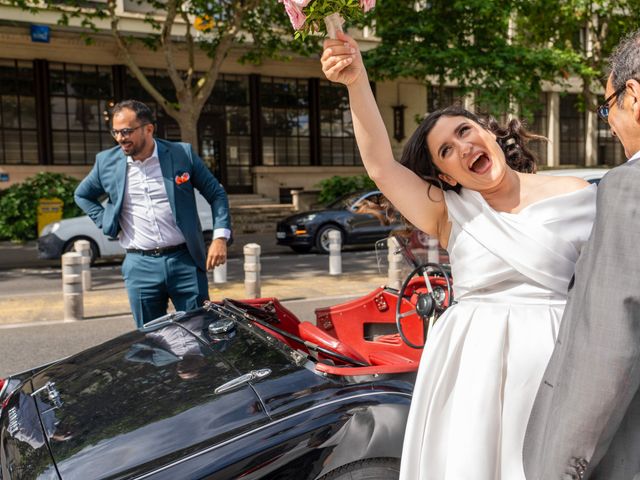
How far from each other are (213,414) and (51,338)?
517 cm

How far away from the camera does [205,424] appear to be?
2184 mm

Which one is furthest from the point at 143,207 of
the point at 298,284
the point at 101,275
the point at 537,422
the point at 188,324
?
the point at 101,275

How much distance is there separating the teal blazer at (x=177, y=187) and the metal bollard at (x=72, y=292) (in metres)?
3.59

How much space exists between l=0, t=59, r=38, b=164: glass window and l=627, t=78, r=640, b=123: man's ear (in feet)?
69.6

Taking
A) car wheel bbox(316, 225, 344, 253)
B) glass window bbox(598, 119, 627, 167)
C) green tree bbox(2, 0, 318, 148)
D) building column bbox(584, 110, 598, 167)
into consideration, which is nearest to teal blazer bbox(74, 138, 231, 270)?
green tree bbox(2, 0, 318, 148)

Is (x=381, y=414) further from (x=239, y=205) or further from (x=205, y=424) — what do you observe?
(x=239, y=205)

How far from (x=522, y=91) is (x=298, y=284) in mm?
8872

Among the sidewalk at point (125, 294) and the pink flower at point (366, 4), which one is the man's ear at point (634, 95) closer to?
the pink flower at point (366, 4)

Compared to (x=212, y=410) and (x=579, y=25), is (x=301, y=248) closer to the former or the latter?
(x=212, y=410)

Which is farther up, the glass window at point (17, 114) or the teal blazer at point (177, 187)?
the glass window at point (17, 114)

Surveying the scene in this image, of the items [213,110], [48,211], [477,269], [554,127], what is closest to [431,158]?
[477,269]

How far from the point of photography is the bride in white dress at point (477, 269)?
185cm

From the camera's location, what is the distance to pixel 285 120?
78.6 feet

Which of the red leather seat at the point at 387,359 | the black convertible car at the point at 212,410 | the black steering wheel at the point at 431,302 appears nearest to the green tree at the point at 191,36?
the black steering wheel at the point at 431,302
